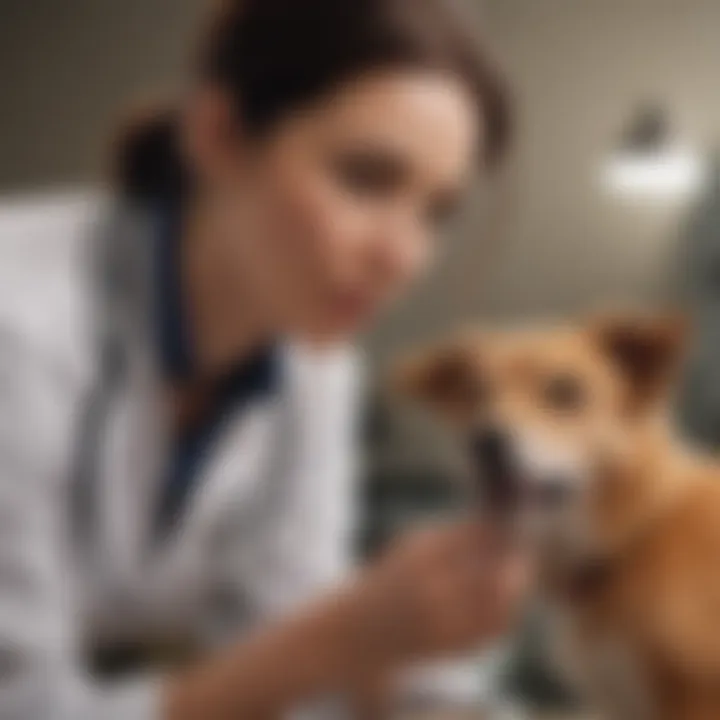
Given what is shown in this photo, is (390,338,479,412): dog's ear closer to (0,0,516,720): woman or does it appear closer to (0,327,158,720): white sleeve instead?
(0,0,516,720): woman

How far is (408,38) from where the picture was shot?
870 mm

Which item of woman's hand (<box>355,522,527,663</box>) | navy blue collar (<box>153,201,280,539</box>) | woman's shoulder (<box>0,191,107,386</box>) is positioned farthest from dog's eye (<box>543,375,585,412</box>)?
woman's shoulder (<box>0,191,107,386</box>)

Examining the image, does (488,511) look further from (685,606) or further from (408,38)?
(408,38)

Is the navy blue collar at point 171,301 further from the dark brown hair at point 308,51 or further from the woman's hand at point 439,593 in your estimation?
the woman's hand at point 439,593

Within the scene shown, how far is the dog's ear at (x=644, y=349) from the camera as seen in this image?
2.83 ft

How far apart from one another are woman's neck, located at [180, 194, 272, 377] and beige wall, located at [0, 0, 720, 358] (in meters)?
0.09

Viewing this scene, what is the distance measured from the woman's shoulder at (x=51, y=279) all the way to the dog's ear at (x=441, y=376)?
0.23m

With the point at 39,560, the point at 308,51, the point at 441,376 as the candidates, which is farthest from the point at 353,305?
the point at 39,560

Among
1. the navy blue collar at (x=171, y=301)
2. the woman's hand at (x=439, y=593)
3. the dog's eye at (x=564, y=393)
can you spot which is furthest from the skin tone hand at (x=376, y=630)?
the navy blue collar at (x=171, y=301)

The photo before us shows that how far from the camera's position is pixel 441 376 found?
87 cm

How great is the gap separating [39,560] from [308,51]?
41cm

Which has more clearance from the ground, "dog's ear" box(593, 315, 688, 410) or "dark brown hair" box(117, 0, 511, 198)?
"dark brown hair" box(117, 0, 511, 198)

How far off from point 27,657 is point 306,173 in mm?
394

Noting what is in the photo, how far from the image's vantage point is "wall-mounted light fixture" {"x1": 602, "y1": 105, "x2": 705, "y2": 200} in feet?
3.00
